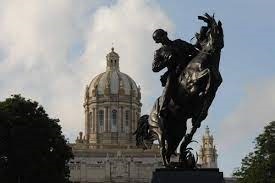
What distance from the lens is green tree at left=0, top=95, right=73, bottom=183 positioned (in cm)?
5094

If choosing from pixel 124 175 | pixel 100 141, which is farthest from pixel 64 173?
pixel 100 141

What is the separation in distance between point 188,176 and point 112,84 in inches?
4762

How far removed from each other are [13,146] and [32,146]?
4.31 ft

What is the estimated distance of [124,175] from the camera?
11950 cm

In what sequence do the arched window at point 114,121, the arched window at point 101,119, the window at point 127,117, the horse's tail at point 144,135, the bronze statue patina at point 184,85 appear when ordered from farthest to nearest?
the window at point 127,117 < the arched window at point 114,121 < the arched window at point 101,119 < the horse's tail at point 144,135 < the bronze statue patina at point 184,85

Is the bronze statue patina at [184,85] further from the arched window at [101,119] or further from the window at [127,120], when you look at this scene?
the window at [127,120]

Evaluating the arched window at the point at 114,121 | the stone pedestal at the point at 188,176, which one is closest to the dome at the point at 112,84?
the arched window at the point at 114,121

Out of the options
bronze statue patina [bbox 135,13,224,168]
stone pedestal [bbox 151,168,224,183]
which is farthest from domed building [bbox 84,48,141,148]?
stone pedestal [bbox 151,168,224,183]

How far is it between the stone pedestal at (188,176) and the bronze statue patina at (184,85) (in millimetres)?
553

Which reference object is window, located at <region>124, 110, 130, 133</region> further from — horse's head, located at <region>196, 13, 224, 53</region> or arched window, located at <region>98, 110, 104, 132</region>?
horse's head, located at <region>196, 13, 224, 53</region>

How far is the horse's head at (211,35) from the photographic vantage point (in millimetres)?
13461

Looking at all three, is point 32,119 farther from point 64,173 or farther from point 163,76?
point 163,76

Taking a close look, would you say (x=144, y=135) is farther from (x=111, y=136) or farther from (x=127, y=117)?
(x=127, y=117)

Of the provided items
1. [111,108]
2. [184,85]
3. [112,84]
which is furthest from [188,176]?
[112,84]
